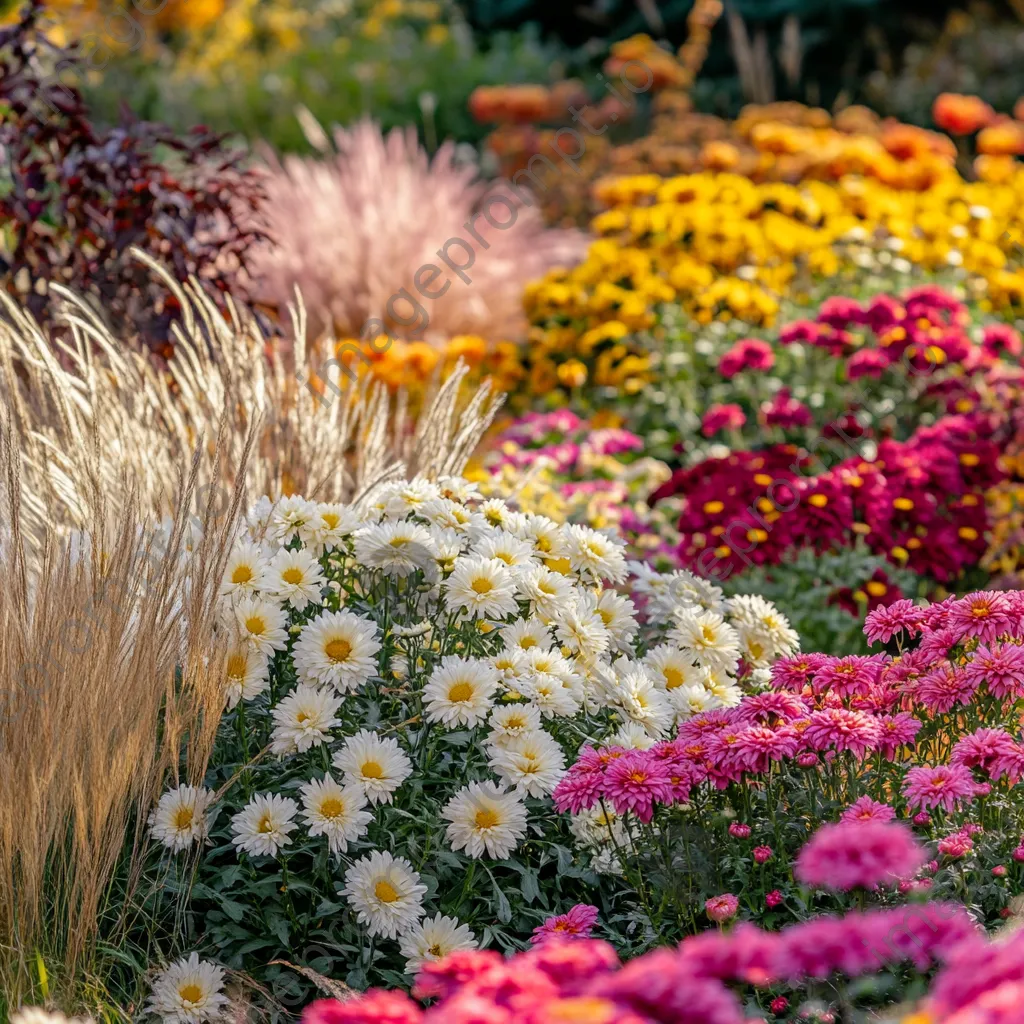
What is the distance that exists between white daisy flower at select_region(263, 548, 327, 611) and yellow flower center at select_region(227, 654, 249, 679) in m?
0.15

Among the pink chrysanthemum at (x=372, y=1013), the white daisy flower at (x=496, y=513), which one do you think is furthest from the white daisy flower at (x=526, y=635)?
the pink chrysanthemum at (x=372, y=1013)

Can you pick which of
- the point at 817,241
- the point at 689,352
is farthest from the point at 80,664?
the point at 817,241

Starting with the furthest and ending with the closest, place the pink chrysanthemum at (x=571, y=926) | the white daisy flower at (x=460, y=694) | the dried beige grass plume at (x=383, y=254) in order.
Answer: 1. the dried beige grass plume at (x=383, y=254)
2. the white daisy flower at (x=460, y=694)
3. the pink chrysanthemum at (x=571, y=926)

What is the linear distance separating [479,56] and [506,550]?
41.7 ft

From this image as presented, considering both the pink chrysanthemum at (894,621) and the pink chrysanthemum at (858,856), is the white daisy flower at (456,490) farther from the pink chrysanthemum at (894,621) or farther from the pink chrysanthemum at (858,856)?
the pink chrysanthemum at (858,856)

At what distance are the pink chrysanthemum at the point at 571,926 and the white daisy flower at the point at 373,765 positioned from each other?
375 mm

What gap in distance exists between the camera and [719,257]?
7066 mm

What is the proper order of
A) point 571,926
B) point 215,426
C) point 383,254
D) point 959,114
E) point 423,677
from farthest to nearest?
point 959,114, point 383,254, point 215,426, point 423,677, point 571,926

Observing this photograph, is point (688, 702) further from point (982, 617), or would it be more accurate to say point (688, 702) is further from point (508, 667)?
point (982, 617)

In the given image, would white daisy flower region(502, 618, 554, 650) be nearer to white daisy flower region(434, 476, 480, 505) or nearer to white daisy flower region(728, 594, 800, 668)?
white daisy flower region(434, 476, 480, 505)

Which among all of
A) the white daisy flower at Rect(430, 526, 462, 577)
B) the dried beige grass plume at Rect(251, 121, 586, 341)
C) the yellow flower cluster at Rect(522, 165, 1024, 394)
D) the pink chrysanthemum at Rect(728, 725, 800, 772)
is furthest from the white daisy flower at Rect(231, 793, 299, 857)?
the dried beige grass plume at Rect(251, 121, 586, 341)

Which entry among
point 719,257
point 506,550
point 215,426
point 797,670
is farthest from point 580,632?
point 719,257

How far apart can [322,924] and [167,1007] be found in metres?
0.34

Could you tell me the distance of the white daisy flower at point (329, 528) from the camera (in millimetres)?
3002
